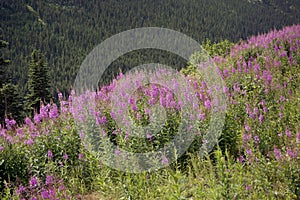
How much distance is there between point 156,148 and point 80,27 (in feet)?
564

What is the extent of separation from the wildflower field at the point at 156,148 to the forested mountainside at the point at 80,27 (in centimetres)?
10952

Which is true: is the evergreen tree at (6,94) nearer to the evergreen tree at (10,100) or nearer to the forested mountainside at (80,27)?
the evergreen tree at (10,100)

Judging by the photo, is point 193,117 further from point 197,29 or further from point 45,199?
point 197,29

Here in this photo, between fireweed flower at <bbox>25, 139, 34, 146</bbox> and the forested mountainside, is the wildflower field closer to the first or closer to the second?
fireweed flower at <bbox>25, 139, 34, 146</bbox>

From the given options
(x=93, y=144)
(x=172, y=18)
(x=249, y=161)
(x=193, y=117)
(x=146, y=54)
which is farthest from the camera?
(x=172, y=18)

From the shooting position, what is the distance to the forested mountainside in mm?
129125

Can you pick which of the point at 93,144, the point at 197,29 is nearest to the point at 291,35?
the point at 93,144

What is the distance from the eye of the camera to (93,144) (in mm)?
5828

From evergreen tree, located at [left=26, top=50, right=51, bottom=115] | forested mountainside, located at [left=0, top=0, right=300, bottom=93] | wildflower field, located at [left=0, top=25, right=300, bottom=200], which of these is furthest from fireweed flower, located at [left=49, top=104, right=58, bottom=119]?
forested mountainside, located at [left=0, top=0, right=300, bottom=93]

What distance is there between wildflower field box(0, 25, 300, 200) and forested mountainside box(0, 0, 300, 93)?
109521 millimetres

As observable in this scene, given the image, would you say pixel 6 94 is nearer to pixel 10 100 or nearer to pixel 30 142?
pixel 10 100

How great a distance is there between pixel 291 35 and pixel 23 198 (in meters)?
10.4

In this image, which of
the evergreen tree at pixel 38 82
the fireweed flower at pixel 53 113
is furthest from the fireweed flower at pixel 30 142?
the evergreen tree at pixel 38 82

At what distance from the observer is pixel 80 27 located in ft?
551
